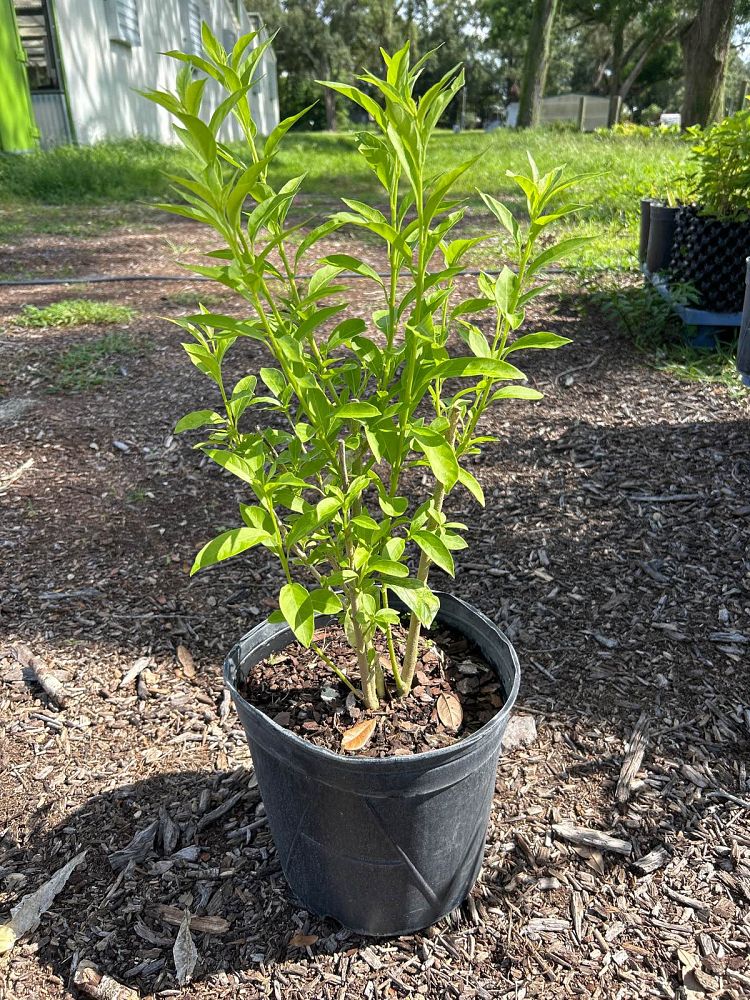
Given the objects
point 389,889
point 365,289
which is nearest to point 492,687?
point 389,889

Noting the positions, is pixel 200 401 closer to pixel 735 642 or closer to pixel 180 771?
pixel 180 771

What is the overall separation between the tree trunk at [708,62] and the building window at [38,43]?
9330mm

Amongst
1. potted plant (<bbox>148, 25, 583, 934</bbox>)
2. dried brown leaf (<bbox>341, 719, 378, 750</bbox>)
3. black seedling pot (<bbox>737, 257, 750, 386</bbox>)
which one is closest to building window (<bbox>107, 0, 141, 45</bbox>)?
black seedling pot (<bbox>737, 257, 750, 386</bbox>)

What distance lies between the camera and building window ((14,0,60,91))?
1034cm

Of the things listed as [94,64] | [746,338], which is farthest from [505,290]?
[94,64]

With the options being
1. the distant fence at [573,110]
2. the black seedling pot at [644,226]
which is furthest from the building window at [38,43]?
the distant fence at [573,110]

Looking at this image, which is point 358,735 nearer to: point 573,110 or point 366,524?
point 366,524

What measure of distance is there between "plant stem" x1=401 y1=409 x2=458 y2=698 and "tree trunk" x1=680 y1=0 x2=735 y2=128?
12.6 metres

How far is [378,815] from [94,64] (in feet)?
42.8

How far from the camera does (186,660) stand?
7.63ft

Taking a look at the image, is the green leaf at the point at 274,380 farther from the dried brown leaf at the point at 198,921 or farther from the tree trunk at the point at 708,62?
the tree trunk at the point at 708,62

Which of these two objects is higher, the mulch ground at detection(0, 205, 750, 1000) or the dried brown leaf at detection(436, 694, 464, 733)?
the dried brown leaf at detection(436, 694, 464, 733)

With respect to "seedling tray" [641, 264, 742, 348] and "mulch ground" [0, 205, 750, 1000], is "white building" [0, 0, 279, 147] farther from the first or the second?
"mulch ground" [0, 205, 750, 1000]

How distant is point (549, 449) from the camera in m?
3.37
